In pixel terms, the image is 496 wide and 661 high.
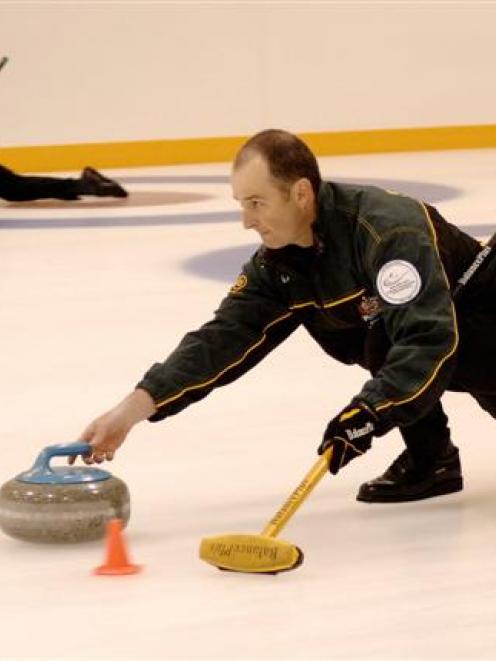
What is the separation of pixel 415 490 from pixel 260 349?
410 millimetres

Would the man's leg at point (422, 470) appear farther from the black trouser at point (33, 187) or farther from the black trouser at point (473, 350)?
the black trouser at point (33, 187)

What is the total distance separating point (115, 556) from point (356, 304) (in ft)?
2.05

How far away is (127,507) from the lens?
2883 millimetres

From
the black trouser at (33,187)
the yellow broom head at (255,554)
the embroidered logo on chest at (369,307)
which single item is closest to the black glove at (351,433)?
the yellow broom head at (255,554)

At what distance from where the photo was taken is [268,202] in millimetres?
2812

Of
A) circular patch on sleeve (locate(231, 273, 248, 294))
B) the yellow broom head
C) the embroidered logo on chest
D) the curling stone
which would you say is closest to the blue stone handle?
the curling stone

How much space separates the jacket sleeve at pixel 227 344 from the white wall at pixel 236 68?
9622 millimetres

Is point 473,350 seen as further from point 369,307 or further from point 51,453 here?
point 51,453

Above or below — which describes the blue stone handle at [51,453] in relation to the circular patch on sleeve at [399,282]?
below

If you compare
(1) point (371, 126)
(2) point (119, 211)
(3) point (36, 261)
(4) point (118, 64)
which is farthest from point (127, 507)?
(1) point (371, 126)

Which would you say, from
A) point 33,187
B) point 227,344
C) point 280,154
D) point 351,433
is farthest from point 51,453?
point 33,187

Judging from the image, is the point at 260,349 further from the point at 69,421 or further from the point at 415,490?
the point at 69,421

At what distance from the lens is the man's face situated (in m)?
2.80

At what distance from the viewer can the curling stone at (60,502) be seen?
2791mm
